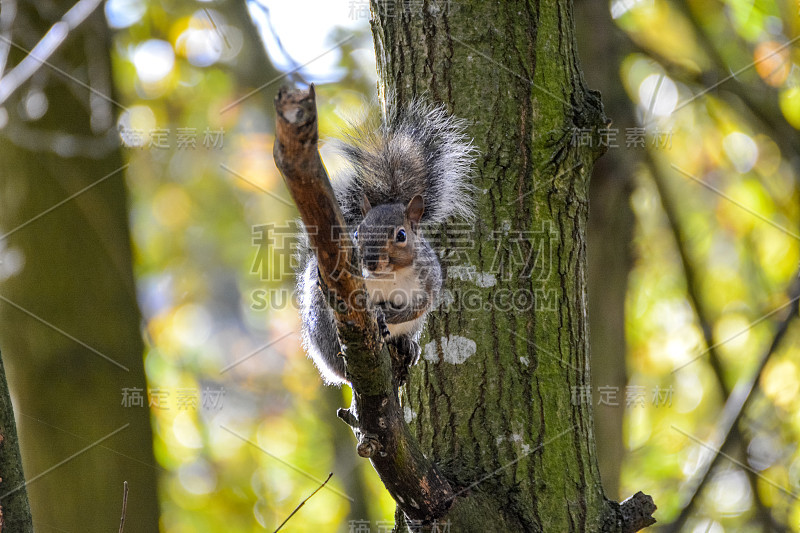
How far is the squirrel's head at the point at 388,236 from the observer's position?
2.22 metres

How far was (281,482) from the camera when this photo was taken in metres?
5.89

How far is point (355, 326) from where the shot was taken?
4.55 feet

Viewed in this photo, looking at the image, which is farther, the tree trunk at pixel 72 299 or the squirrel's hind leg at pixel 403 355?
the tree trunk at pixel 72 299

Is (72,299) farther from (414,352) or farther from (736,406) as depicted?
(736,406)

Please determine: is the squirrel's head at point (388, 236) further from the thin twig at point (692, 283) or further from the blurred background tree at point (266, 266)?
the thin twig at point (692, 283)

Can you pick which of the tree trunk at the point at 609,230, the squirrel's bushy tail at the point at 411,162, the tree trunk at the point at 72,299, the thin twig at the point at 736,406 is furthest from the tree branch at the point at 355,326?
the tree trunk at the point at 72,299

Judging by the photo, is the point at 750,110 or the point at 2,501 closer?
the point at 2,501

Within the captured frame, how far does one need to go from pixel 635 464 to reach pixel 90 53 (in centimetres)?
375

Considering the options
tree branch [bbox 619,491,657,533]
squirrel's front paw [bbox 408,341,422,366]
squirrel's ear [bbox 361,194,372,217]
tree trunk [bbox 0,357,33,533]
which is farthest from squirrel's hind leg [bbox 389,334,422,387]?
tree trunk [bbox 0,357,33,533]

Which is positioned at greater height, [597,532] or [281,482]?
[281,482]

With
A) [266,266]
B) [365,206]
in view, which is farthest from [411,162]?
[266,266]

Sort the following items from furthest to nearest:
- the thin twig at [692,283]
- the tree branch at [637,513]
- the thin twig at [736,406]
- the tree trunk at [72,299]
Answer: the thin twig at [692,283]
the tree trunk at [72,299]
the thin twig at [736,406]
the tree branch at [637,513]

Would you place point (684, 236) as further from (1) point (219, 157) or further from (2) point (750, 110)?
(1) point (219, 157)

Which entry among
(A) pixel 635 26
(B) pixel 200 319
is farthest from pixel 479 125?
(B) pixel 200 319
